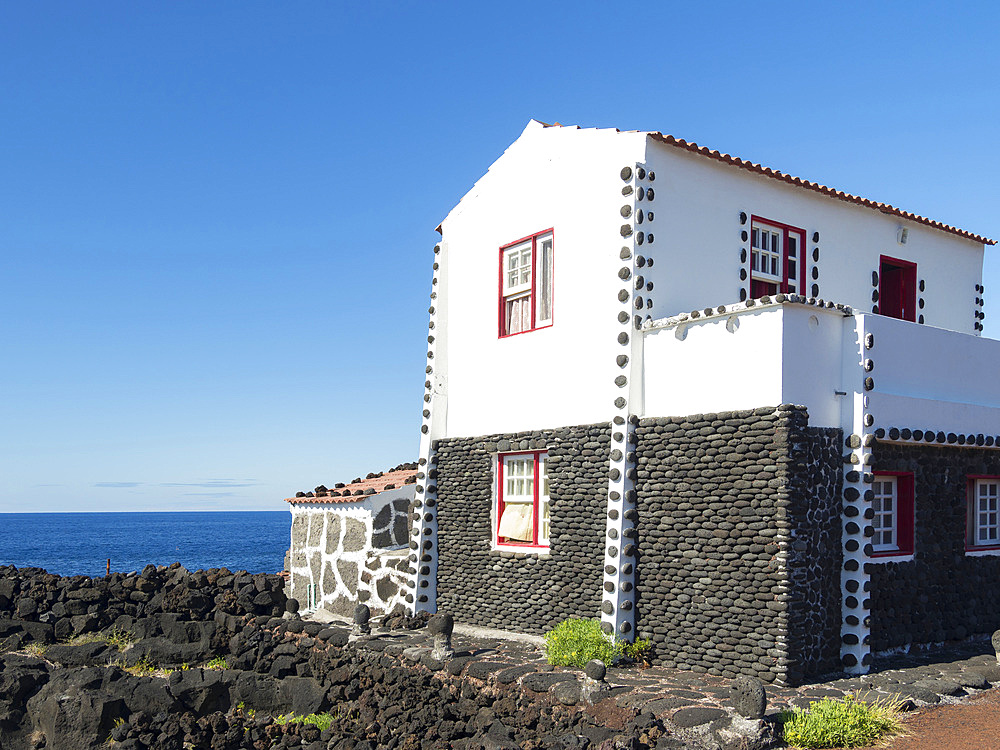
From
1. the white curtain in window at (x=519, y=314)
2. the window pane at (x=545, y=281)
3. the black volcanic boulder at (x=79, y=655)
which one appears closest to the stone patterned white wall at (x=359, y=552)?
the white curtain in window at (x=519, y=314)

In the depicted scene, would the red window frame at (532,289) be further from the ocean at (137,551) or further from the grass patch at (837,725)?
the ocean at (137,551)

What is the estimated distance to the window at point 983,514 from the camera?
14688 mm

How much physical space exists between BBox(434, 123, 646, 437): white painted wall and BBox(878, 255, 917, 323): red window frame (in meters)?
6.02

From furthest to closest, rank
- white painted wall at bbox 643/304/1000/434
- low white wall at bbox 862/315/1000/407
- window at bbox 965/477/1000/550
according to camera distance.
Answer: window at bbox 965/477/1000/550
low white wall at bbox 862/315/1000/407
white painted wall at bbox 643/304/1000/434

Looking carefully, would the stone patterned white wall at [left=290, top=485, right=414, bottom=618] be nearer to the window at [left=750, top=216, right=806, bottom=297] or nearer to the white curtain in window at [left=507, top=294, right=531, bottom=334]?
the white curtain in window at [left=507, top=294, right=531, bottom=334]

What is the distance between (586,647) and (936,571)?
5.42 m

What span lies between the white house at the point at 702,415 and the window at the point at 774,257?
0.04 meters

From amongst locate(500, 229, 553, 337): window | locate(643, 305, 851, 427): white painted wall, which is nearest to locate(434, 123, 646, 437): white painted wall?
locate(500, 229, 553, 337): window

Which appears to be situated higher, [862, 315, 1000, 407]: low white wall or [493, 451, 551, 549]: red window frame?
[862, 315, 1000, 407]: low white wall

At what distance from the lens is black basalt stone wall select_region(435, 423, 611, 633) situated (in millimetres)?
13914

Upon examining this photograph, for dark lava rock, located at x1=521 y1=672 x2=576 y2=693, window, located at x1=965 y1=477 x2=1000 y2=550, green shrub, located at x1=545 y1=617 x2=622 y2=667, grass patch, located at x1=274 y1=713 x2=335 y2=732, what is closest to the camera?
dark lava rock, located at x1=521 y1=672 x2=576 y2=693

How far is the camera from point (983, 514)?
1486cm

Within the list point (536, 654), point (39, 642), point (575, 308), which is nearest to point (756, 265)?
point (575, 308)

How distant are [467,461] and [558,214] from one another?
4.73 metres
